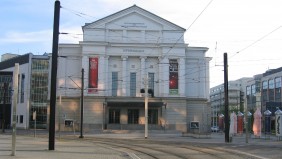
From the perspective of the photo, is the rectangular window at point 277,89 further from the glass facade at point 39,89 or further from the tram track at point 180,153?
the tram track at point 180,153

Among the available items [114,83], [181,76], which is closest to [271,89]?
[181,76]

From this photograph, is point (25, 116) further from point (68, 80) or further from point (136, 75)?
point (136, 75)

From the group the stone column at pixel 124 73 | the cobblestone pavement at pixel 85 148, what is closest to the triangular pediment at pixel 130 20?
the stone column at pixel 124 73

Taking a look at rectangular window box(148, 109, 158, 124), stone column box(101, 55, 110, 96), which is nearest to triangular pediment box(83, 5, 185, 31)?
stone column box(101, 55, 110, 96)

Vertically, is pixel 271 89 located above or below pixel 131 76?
below

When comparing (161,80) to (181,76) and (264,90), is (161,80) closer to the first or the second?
(181,76)

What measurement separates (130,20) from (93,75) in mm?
13232

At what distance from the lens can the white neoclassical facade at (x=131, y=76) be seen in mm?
86312

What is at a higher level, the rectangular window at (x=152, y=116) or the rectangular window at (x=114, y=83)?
the rectangular window at (x=114, y=83)

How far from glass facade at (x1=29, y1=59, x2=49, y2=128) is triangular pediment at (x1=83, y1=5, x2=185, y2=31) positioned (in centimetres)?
1931

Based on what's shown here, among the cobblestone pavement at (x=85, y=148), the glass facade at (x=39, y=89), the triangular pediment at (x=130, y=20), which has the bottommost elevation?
the cobblestone pavement at (x=85, y=148)

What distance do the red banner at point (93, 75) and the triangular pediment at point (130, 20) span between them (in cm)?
711

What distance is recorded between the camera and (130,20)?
8962cm

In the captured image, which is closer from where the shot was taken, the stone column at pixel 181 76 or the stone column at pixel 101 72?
the stone column at pixel 101 72
